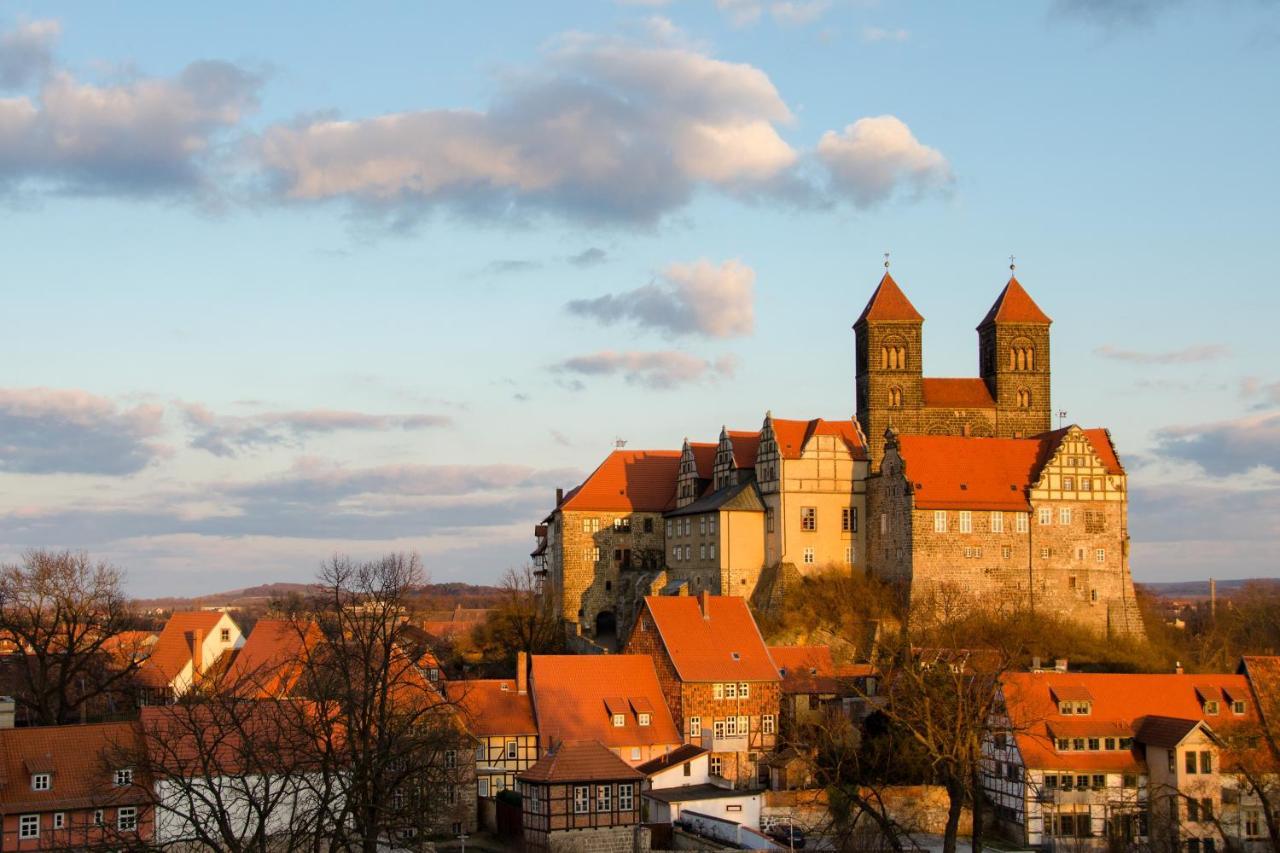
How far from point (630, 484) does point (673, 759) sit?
98.7 feet

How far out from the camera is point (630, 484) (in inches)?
3285

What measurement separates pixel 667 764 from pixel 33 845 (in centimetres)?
1985

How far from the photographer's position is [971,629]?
6631cm

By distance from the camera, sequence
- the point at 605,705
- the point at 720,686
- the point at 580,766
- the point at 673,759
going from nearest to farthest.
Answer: the point at 580,766, the point at 673,759, the point at 605,705, the point at 720,686

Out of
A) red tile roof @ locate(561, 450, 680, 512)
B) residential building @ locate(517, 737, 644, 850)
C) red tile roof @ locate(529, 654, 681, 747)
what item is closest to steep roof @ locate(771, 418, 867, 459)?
red tile roof @ locate(561, 450, 680, 512)

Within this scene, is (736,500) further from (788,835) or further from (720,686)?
(788,835)

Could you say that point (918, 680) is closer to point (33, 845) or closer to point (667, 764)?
point (667, 764)

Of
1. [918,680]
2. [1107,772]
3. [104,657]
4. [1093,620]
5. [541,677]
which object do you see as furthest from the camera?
[1093,620]

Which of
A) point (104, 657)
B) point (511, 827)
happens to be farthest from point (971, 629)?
point (104, 657)

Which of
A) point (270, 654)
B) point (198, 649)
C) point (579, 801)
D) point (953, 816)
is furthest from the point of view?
point (198, 649)

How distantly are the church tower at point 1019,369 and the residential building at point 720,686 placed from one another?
31952 mm

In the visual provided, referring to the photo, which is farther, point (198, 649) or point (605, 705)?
point (198, 649)

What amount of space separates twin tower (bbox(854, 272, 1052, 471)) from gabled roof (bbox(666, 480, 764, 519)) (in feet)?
28.9

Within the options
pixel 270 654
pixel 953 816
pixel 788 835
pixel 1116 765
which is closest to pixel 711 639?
pixel 788 835
